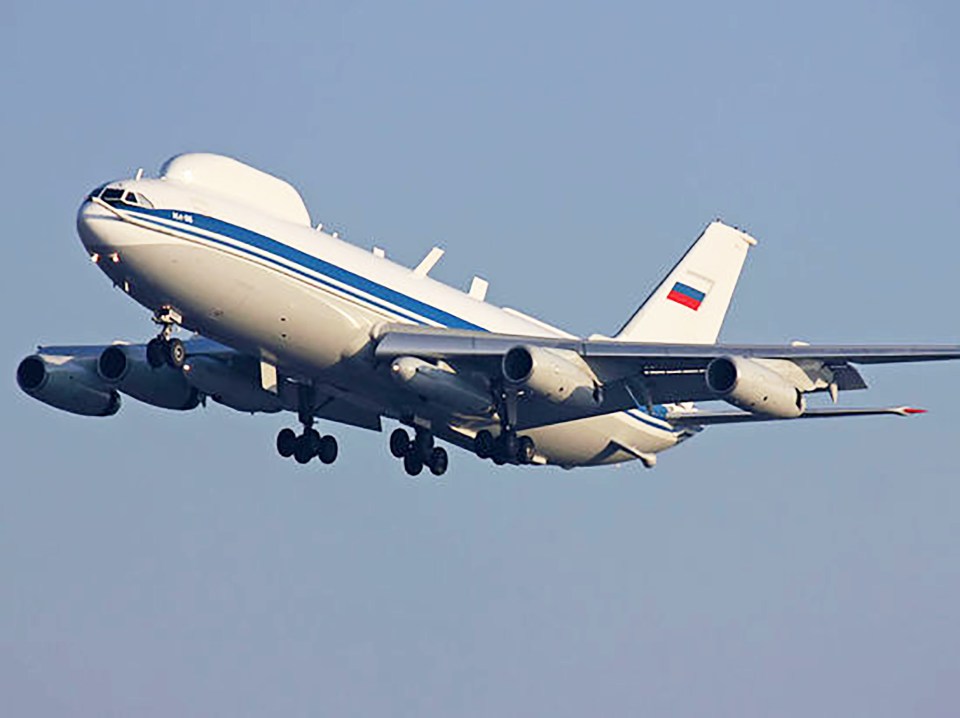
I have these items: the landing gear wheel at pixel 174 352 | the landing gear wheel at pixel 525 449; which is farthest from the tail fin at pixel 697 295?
the landing gear wheel at pixel 174 352

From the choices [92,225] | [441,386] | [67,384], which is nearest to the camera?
[92,225]

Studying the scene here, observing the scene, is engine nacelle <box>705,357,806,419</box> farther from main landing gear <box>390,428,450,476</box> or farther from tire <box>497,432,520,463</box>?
main landing gear <box>390,428,450,476</box>

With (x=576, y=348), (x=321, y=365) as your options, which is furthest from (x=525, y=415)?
(x=321, y=365)

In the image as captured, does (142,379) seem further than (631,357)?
Yes

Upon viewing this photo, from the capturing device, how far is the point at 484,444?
62531 mm

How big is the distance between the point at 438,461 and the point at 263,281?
1008 centimetres

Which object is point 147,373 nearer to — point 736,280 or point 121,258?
point 121,258

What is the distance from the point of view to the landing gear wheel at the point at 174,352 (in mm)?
56938

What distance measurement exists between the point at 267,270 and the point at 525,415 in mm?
9918

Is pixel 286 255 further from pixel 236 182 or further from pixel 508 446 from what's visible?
pixel 508 446

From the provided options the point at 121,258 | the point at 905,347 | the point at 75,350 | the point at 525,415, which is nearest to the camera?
the point at 121,258

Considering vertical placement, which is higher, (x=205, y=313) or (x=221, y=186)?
(x=221, y=186)

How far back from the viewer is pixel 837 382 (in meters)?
61.0

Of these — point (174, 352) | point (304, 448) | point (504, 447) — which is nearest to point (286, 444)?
point (304, 448)
